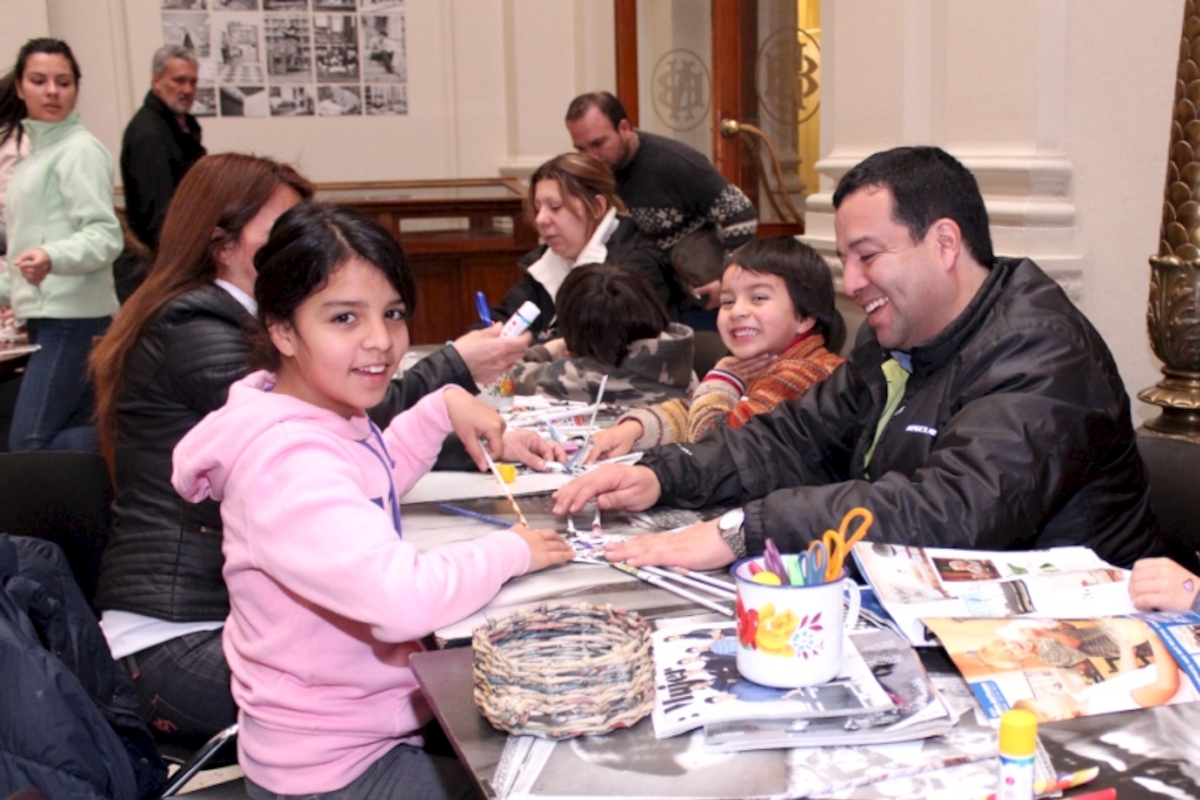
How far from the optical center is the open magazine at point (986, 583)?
4.46 feet

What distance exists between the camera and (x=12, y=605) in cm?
144

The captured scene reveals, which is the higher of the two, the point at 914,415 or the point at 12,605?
the point at 914,415

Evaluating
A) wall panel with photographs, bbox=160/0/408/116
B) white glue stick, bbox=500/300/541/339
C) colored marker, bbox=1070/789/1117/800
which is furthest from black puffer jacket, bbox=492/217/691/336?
wall panel with photographs, bbox=160/0/408/116

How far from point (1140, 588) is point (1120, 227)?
2060 millimetres

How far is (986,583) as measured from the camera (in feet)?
4.66

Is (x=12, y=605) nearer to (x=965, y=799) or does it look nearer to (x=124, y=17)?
(x=965, y=799)

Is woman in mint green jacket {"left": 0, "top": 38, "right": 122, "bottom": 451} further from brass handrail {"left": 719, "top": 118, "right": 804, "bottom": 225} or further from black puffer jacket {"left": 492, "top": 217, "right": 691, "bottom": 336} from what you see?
brass handrail {"left": 719, "top": 118, "right": 804, "bottom": 225}

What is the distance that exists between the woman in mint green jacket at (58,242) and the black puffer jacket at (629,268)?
4.34 ft

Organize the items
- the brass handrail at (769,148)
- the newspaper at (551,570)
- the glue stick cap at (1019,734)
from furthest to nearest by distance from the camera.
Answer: the brass handrail at (769,148)
the newspaper at (551,570)
the glue stick cap at (1019,734)

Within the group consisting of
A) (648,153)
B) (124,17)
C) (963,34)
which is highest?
(124,17)

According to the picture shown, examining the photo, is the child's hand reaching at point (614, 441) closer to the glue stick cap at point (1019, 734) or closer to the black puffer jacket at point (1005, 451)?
the black puffer jacket at point (1005, 451)

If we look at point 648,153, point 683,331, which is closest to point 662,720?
point 683,331

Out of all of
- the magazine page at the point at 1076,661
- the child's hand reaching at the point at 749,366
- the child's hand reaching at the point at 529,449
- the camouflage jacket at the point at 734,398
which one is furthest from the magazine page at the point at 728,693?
the child's hand reaching at the point at 749,366

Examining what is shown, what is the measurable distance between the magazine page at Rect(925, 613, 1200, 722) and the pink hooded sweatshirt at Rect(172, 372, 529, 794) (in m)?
0.58
